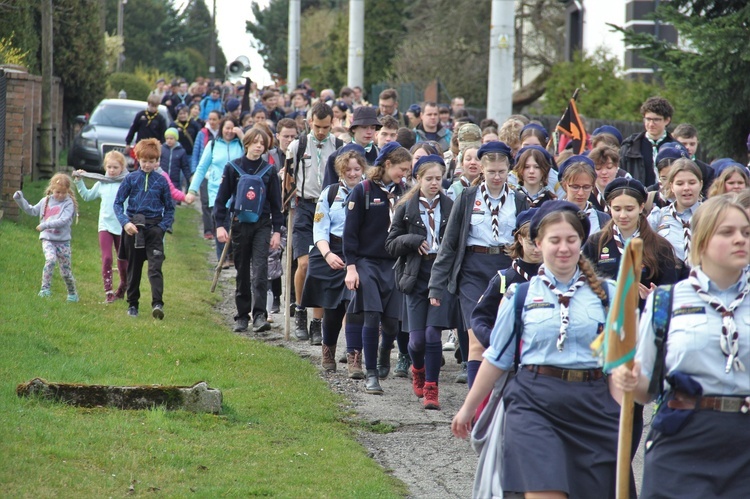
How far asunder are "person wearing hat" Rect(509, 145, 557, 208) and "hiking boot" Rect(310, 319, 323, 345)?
12.9 feet

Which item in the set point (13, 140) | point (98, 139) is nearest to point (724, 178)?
point (13, 140)

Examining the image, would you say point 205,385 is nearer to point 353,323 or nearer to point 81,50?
point 353,323

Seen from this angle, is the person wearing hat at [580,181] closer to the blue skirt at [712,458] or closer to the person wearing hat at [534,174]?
the person wearing hat at [534,174]

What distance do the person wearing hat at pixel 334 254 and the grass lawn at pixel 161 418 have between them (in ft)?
1.32

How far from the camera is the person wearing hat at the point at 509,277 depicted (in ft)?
20.6

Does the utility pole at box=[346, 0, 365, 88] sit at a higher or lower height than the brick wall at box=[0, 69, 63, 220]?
higher

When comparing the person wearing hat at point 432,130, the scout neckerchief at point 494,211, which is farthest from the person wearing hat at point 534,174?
the person wearing hat at point 432,130

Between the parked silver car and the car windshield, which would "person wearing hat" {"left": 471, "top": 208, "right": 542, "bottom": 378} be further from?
the car windshield

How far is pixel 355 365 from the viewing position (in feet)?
34.9

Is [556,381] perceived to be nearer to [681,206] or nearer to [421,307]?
[681,206]

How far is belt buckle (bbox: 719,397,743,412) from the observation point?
15.4ft

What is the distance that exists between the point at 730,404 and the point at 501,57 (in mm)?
14486

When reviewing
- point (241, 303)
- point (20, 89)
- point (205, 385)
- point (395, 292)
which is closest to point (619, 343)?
point (205, 385)

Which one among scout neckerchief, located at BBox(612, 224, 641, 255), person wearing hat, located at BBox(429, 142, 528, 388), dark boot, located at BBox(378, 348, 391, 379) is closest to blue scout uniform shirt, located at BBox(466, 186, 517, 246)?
person wearing hat, located at BBox(429, 142, 528, 388)
